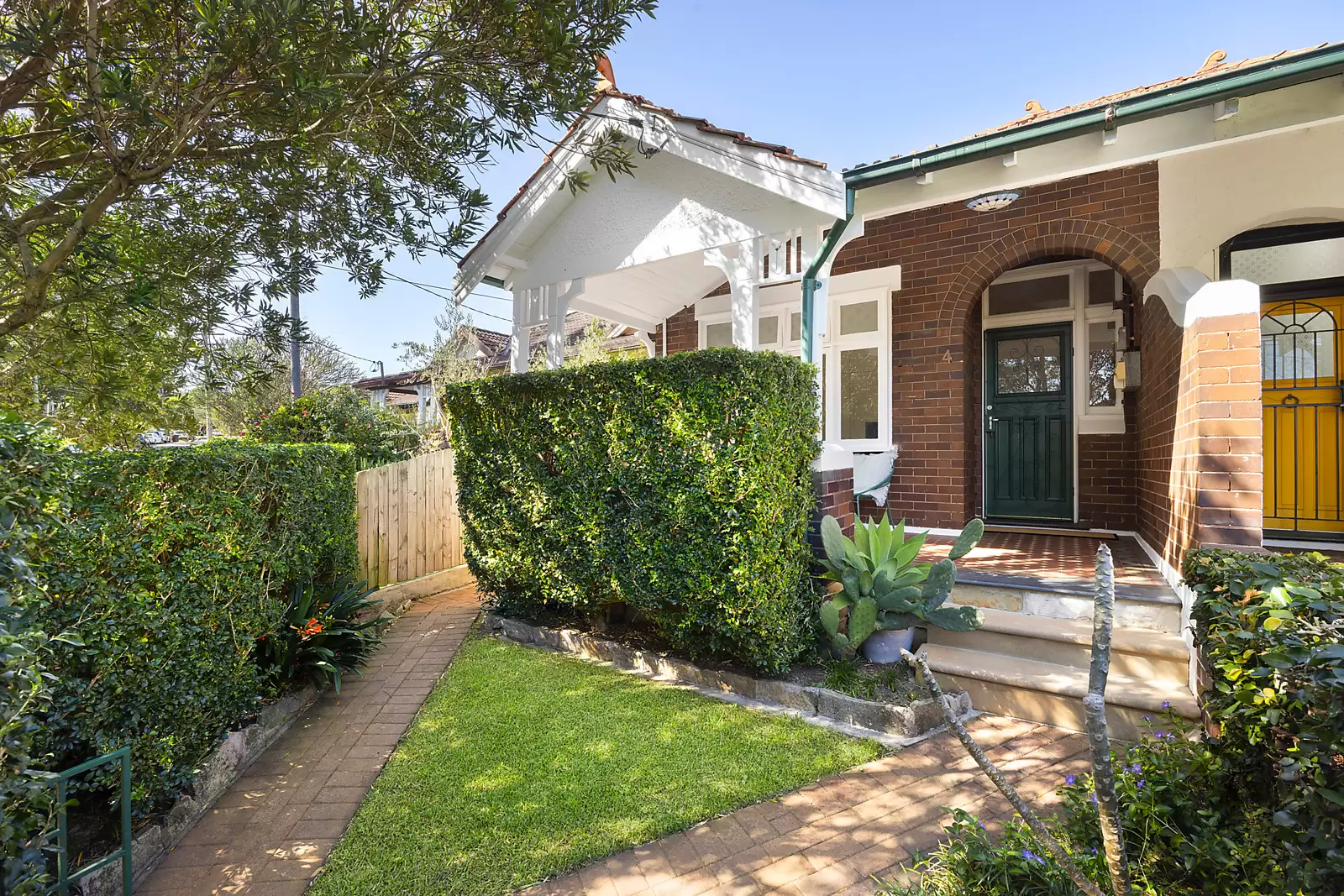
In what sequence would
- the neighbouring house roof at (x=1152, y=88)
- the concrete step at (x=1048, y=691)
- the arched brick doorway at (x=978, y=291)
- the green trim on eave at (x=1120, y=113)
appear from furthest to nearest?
the arched brick doorway at (x=978, y=291) → the neighbouring house roof at (x=1152, y=88) → the green trim on eave at (x=1120, y=113) → the concrete step at (x=1048, y=691)

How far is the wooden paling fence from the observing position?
697 centimetres

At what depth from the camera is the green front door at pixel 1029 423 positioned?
7043 mm

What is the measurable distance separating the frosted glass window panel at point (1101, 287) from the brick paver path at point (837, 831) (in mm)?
5256

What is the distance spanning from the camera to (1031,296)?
7.23 meters

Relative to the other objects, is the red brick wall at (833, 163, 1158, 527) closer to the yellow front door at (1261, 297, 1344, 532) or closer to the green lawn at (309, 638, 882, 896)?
the yellow front door at (1261, 297, 1344, 532)

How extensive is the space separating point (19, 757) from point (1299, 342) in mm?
8585

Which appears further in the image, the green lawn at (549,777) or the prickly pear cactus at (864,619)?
the prickly pear cactus at (864,619)

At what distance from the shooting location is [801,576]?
449 centimetres

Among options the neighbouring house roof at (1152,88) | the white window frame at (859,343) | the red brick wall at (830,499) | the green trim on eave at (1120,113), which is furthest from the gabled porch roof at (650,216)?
the white window frame at (859,343)

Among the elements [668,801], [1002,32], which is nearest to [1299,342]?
[1002,32]

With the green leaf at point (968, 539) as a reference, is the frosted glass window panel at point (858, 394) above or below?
above

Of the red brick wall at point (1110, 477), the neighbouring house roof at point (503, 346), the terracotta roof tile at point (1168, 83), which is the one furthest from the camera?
the neighbouring house roof at point (503, 346)

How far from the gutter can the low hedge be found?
3.07m

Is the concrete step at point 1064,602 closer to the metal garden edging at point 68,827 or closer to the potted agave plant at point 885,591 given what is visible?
the potted agave plant at point 885,591
